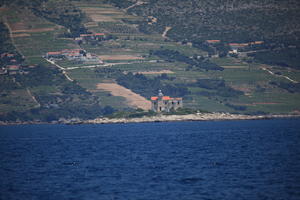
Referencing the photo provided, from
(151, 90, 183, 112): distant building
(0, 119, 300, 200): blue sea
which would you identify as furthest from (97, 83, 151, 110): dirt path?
(0, 119, 300, 200): blue sea

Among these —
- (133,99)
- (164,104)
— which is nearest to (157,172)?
(164,104)

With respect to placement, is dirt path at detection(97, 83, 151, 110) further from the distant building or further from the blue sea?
the blue sea

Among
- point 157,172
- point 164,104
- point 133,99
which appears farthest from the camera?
point 133,99

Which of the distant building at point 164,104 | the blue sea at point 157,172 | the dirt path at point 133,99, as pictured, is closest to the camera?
the blue sea at point 157,172

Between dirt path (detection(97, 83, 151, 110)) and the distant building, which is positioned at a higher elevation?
the distant building

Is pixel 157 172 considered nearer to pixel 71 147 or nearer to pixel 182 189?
pixel 182 189

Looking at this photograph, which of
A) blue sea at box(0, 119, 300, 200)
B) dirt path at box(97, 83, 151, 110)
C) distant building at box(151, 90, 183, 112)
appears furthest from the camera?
dirt path at box(97, 83, 151, 110)

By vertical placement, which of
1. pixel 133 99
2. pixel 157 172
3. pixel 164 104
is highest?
pixel 157 172

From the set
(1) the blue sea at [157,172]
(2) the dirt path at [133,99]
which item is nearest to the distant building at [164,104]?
(2) the dirt path at [133,99]

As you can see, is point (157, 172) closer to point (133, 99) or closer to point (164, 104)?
point (164, 104)

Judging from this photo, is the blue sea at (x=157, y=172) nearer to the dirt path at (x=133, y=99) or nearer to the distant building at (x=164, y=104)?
the distant building at (x=164, y=104)
